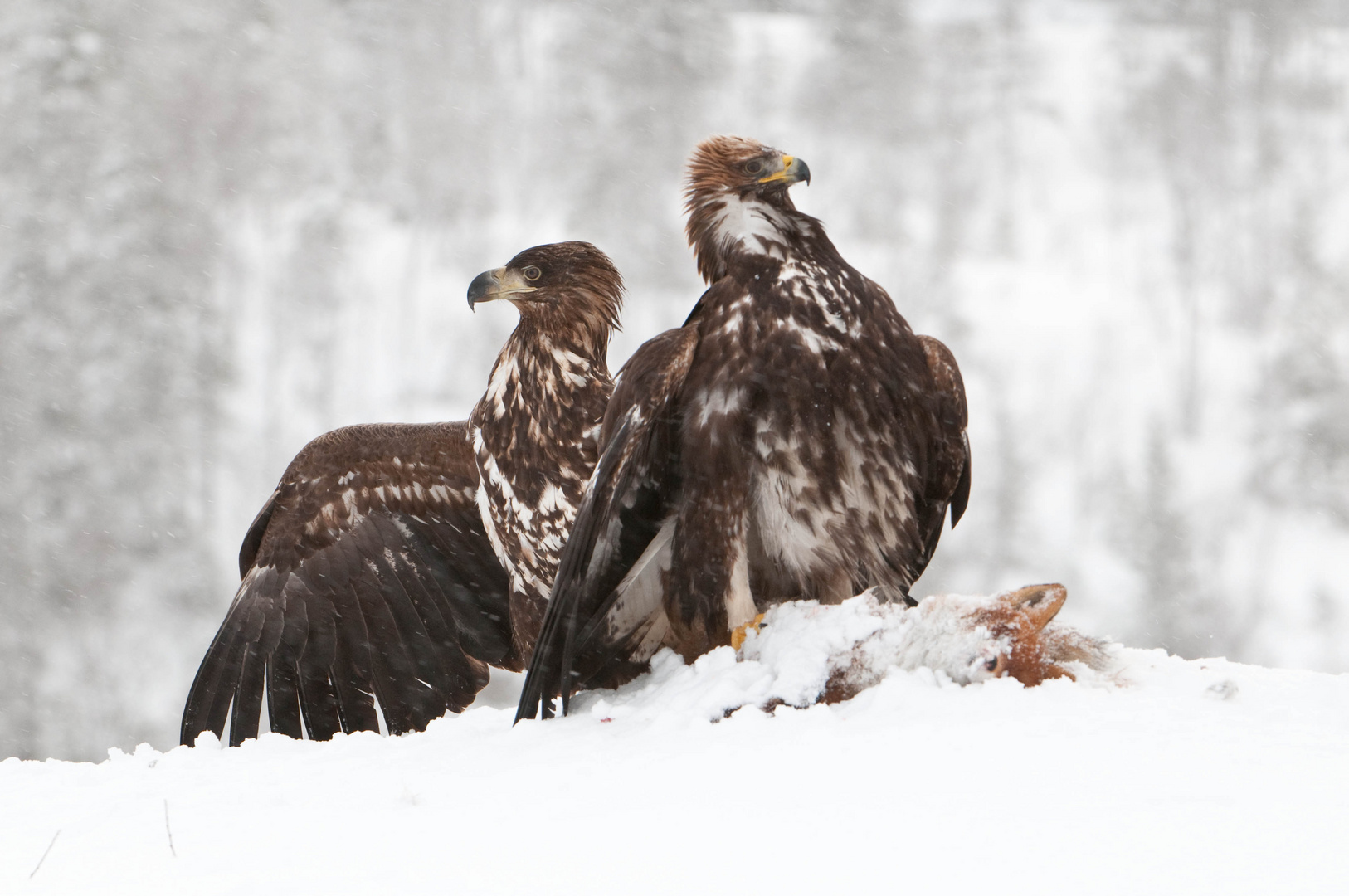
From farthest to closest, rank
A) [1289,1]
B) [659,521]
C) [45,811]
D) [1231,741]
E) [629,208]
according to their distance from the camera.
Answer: [1289,1]
[629,208]
[659,521]
[45,811]
[1231,741]

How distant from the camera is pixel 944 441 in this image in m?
4.34

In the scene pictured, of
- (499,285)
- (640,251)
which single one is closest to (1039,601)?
(499,285)

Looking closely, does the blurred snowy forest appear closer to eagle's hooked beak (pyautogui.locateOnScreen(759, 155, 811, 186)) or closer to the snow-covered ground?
eagle's hooked beak (pyautogui.locateOnScreen(759, 155, 811, 186))

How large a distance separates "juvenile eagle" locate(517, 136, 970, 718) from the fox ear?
0.62 meters

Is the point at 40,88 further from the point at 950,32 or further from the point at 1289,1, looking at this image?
the point at 1289,1

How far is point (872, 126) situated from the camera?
48.2 m

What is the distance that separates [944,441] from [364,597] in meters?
3.03

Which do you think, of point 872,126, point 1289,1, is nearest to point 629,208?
point 872,126

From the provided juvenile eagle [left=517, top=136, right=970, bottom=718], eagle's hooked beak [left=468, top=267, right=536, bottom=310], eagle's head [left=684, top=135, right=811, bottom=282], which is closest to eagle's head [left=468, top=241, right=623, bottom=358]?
eagle's hooked beak [left=468, top=267, right=536, bottom=310]

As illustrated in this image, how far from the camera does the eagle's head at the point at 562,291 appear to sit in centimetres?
551

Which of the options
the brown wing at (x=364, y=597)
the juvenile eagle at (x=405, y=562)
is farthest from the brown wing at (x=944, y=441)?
the brown wing at (x=364, y=597)

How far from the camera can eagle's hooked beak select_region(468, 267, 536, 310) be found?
551 cm

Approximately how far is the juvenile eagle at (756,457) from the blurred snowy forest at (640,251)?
16316 mm

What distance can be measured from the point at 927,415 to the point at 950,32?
189 feet
